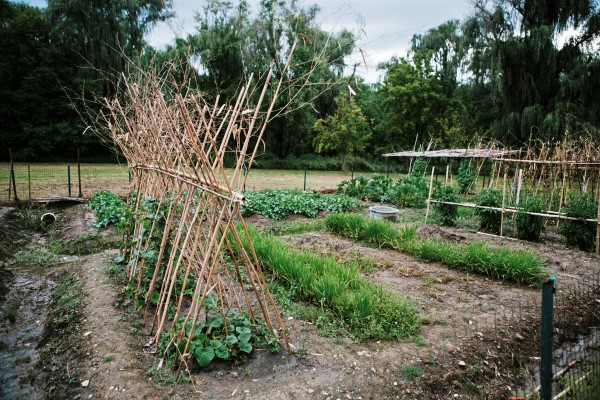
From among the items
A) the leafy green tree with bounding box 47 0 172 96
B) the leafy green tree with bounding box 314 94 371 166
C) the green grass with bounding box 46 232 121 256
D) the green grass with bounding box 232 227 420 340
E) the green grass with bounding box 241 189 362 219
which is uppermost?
the leafy green tree with bounding box 47 0 172 96

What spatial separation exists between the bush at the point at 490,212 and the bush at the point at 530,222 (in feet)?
1.99

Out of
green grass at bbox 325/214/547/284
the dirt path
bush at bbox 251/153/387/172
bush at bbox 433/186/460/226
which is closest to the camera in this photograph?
the dirt path

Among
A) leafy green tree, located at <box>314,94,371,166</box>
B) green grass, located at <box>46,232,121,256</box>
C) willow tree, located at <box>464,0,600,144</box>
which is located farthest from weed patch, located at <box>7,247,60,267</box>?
leafy green tree, located at <box>314,94,371,166</box>

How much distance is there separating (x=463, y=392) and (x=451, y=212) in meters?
7.02

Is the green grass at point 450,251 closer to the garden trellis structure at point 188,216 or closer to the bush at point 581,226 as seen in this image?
the bush at point 581,226

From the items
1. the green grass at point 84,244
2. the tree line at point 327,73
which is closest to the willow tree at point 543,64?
the tree line at point 327,73

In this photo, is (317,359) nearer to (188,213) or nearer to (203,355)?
(203,355)

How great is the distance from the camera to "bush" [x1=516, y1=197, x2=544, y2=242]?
8156 millimetres

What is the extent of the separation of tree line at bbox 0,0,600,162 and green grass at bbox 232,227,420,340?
33.8ft

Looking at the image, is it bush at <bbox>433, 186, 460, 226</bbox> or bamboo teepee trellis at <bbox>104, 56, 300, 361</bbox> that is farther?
→ bush at <bbox>433, 186, 460, 226</bbox>

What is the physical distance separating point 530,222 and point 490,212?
910 mm

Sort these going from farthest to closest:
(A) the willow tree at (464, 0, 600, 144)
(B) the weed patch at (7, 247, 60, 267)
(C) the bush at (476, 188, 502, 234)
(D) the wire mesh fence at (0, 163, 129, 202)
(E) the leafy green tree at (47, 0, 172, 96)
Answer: (E) the leafy green tree at (47, 0, 172, 96)
(A) the willow tree at (464, 0, 600, 144)
(D) the wire mesh fence at (0, 163, 129, 202)
(C) the bush at (476, 188, 502, 234)
(B) the weed patch at (7, 247, 60, 267)

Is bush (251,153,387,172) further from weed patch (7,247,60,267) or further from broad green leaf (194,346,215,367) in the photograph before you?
broad green leaf (194,346,215,367)

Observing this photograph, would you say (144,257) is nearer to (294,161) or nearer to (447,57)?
(294,161)
